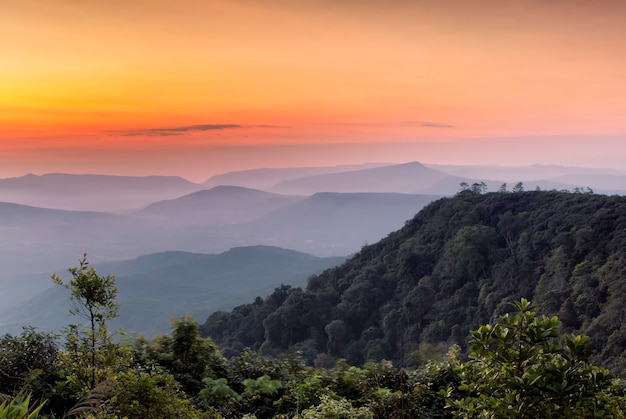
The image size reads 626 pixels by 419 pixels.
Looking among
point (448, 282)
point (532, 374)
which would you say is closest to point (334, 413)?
point (532, 374)

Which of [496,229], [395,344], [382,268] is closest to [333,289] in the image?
[382,268]

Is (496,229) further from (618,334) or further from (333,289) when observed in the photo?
(618,334)

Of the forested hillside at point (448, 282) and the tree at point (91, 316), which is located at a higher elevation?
the tree at point (91, 316)

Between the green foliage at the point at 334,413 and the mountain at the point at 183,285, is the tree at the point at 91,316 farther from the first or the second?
the mountain at the point at 183,285

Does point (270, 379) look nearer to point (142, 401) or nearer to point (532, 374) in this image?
point (142, 401)

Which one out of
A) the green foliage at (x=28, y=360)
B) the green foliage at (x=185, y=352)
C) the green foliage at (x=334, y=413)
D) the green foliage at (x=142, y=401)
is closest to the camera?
the green foliage at (x=142, y=401)

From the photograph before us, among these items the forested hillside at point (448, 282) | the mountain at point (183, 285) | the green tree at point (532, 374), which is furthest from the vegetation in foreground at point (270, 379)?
the mountain at point (183, 285)

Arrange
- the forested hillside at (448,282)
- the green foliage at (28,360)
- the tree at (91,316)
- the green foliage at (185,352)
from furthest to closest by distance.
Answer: the forested hillside at (448,282) < the green foliage at (185,352) < the green foliage at (28,360) < the tree at (91,316)
